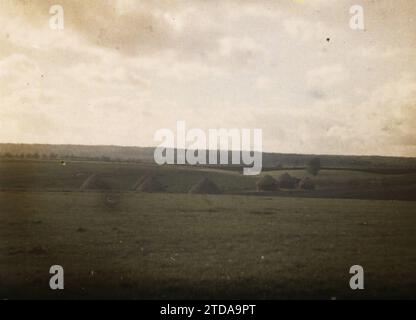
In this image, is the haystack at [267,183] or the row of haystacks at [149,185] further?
the haystack at [267,183]

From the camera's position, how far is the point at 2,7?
11.6 metres

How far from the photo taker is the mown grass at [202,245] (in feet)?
34.1

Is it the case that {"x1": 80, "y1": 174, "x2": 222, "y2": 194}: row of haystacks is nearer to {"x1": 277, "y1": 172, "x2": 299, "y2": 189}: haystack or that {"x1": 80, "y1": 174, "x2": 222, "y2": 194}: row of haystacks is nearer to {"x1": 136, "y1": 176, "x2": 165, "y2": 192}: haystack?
{"x1": 136, "y1": 176, "x2": 165, "y2": 192}: haystack

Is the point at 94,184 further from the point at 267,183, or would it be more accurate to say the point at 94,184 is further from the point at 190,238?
the point at 267,183

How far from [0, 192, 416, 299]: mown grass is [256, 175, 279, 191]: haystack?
0.38m

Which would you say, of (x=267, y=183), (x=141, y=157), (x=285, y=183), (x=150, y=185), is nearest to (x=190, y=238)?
(x=150, y=185)

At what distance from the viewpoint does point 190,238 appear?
11383 millimetres

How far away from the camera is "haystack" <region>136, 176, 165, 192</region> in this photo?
1222 centimetres

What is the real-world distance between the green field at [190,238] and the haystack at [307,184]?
1.03ft

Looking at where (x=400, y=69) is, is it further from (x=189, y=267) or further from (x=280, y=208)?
(x=189, y=267)

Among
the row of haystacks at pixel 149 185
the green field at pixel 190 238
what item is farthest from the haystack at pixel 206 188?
the green field at pixel 190 238

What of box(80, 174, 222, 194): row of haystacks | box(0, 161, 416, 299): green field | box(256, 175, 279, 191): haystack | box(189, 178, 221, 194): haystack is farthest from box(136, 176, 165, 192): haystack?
box(256, 175, 279, 191): haystack

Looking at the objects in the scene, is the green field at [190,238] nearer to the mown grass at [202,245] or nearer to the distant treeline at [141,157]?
the mown grass at [202,245]
